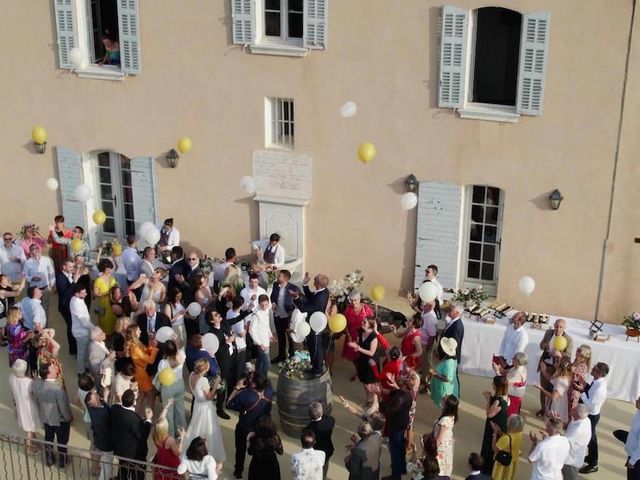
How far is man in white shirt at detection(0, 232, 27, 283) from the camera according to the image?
14508 millimetres

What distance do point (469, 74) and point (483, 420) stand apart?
5.37 metres

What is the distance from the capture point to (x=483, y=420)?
12.2m

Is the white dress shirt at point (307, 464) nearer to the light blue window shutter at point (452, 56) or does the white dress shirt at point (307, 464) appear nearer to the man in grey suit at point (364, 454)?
the man in grey suit at point (364, 454)

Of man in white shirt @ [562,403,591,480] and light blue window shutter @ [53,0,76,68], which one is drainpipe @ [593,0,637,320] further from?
light blue window shutter @ [53,0,76,68]

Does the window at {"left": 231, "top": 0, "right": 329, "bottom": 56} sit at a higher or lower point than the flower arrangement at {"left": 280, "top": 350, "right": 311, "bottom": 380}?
higher

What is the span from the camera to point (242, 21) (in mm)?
14492

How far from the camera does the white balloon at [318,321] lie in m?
11.9

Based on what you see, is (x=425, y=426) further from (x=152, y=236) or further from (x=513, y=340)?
(x=152, y=236)

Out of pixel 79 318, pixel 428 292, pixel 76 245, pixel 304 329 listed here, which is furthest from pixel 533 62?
pixel 76 245

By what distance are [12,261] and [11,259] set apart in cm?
4

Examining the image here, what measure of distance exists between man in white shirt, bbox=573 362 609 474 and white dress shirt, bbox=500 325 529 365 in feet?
4.23

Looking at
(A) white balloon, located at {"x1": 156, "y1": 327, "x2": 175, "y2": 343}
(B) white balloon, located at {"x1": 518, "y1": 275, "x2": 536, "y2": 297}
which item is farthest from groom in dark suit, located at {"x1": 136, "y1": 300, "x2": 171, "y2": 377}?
(B) white balloon, located at {"x1": 518, "y1": 275, "x2": 536, "y2": 297}

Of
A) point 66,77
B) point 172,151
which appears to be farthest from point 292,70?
point 66,77

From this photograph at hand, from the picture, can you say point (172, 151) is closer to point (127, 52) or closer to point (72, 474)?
point (127, 52)
